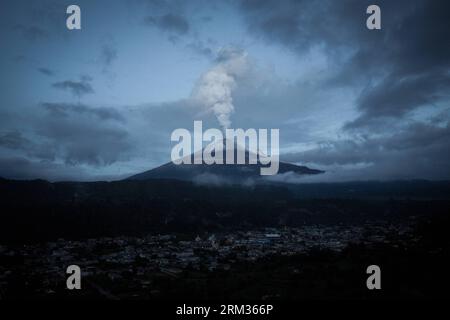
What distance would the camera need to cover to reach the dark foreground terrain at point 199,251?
15.2 m

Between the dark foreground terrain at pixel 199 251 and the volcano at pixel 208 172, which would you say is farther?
the volcano at pixel 208 172

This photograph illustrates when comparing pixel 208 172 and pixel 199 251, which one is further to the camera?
pixel 208 172

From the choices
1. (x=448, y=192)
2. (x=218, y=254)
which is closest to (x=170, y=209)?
(x=218, y=254)

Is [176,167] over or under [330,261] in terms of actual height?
over

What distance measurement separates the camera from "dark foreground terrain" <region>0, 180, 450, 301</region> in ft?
50.0

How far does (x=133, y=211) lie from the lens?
46.9 m

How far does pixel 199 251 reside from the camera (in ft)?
88.3

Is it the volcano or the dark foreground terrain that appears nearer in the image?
the dark foreground terrain

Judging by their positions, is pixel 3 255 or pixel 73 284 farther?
pixel 3 255

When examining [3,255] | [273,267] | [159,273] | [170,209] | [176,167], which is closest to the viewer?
[159,273]
